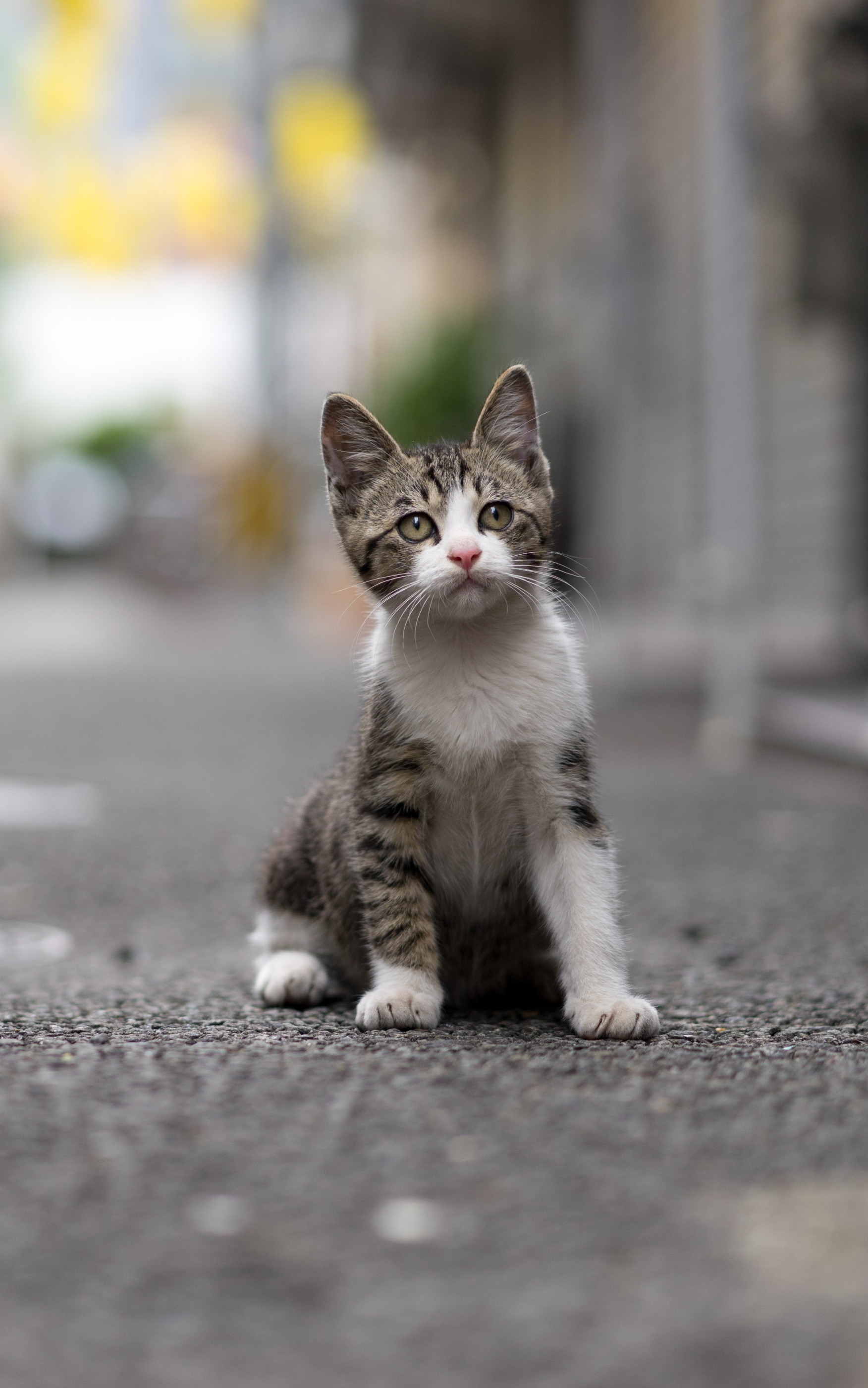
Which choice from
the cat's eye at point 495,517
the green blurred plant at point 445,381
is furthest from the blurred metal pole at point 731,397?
the green blurred plant at point 445,381

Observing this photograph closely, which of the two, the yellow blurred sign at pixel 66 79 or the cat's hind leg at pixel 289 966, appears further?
the yellow blurred sign at pixel 66 79

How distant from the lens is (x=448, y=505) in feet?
Answer: 7.59

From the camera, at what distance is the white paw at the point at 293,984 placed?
8.13 ft

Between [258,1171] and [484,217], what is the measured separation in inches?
817

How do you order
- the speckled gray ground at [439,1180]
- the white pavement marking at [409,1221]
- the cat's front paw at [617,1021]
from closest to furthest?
1. the speckled gray ground at [439,1180]
2. the white pavement marking at [409,1221]
3. the cat's front paw at [617,1021]

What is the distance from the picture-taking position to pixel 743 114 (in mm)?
6137

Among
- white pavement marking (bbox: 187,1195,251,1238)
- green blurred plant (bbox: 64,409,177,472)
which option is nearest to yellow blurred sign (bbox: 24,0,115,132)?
white pavement marking (bbox: 187,1195,251,1238)

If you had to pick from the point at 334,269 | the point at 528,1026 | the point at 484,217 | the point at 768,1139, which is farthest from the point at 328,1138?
the point at 334,269

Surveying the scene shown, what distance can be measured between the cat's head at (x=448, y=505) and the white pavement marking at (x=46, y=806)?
2.50 meters

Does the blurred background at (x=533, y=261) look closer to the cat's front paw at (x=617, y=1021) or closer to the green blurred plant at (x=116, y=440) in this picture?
the cat's front paw at (x=617, y=1021)

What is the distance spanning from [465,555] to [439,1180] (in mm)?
938

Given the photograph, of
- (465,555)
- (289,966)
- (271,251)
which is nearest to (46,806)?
(289,966)

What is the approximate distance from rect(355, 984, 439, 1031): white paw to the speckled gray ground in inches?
1.3

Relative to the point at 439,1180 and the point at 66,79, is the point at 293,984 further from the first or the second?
the point at 66,79
